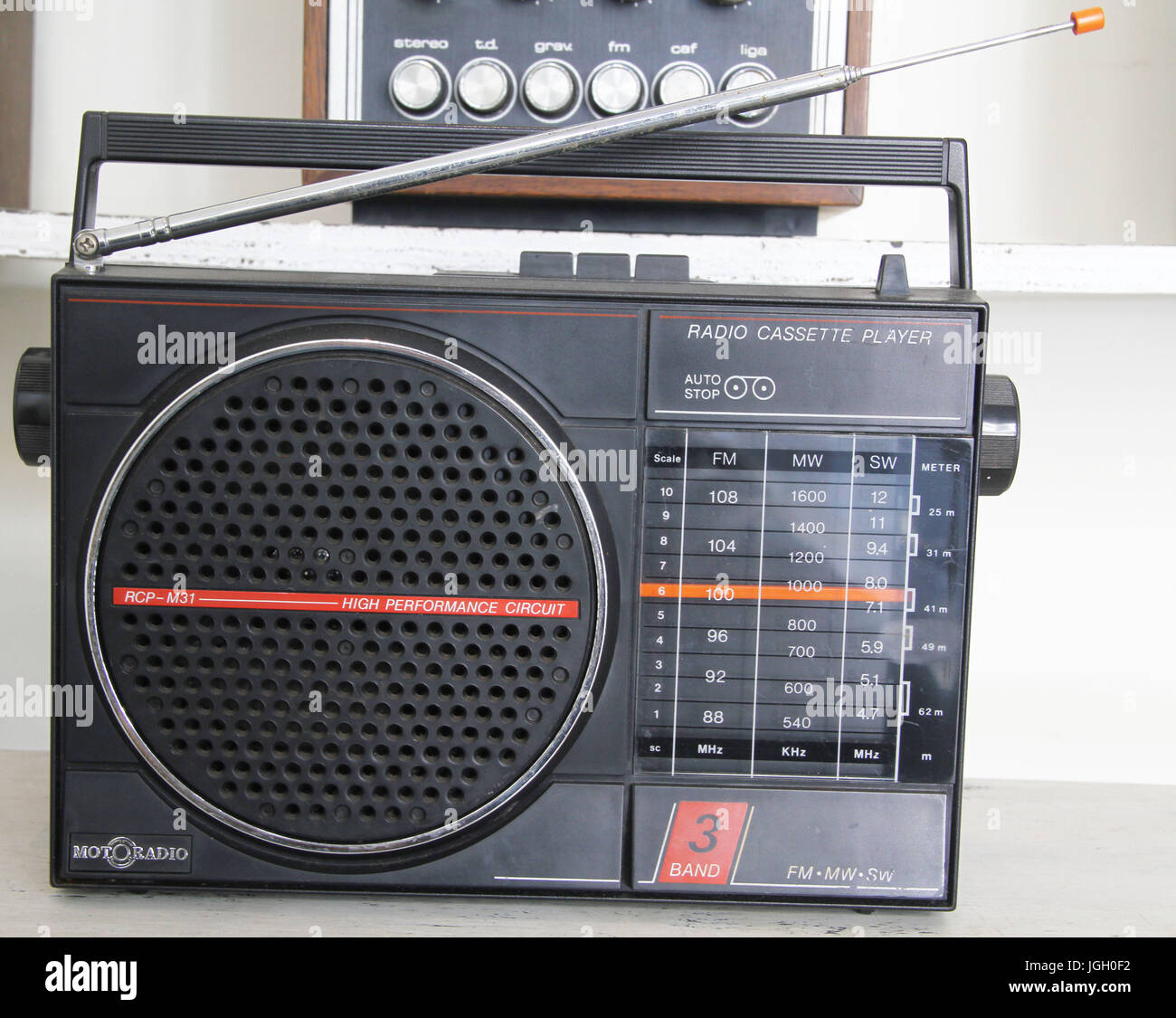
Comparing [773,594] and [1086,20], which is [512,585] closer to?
[773,594]

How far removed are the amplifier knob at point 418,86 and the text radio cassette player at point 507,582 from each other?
0.22 metres

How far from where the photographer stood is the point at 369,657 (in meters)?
0.57

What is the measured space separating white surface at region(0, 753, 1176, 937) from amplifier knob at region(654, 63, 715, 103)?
0.53 meters

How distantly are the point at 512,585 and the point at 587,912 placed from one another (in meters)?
0.18

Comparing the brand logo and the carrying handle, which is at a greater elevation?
the carrying handle

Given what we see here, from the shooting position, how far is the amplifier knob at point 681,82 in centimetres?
76

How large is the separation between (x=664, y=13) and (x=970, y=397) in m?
0.38

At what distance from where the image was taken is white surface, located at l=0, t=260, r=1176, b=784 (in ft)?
3.13

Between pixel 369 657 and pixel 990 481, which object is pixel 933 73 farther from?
pixel 369 657
